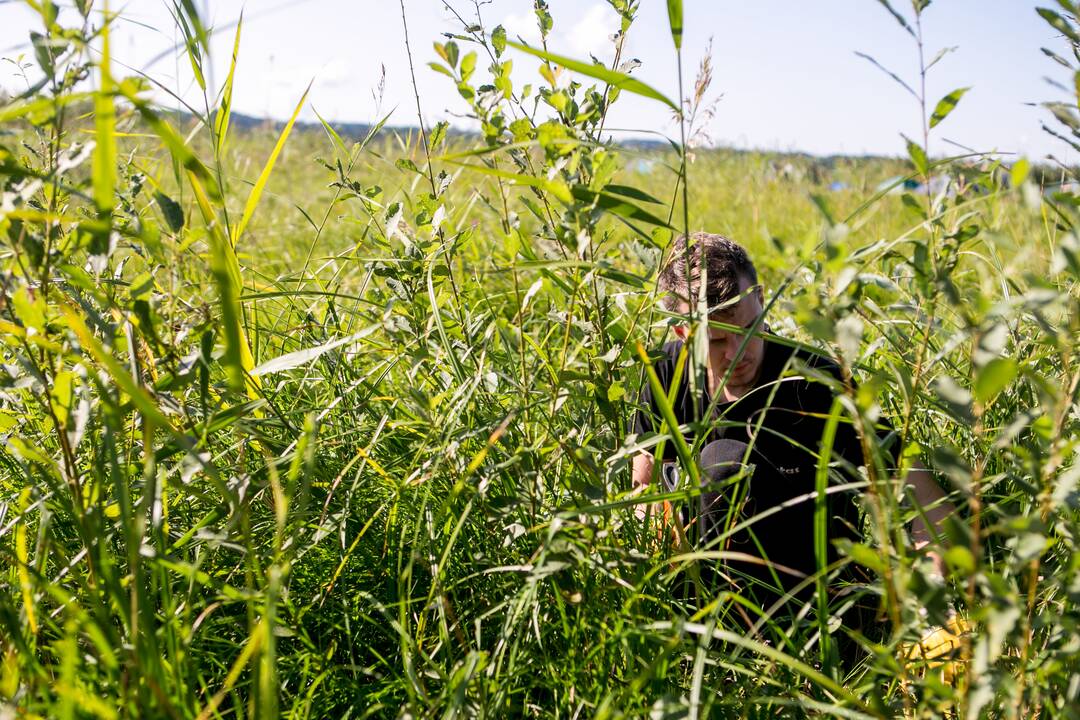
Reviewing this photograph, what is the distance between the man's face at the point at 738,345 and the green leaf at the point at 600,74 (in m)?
0.86

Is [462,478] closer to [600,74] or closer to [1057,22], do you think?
[600,74]

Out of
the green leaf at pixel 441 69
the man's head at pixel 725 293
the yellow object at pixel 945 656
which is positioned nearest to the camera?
the yellow object at pixel 945 656

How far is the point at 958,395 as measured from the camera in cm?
81

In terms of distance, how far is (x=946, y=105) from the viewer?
1059 millimetres

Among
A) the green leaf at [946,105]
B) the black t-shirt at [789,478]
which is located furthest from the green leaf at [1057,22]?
the black t-shirt at [789,478]

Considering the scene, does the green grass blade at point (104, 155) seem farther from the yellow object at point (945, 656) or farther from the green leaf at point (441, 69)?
the yellow object at point (945, 656)

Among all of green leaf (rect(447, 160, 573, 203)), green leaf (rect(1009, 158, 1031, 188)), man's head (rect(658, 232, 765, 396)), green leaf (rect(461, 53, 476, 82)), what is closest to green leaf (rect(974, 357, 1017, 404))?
green leaf (rect(1009, 158, 1031, 188))

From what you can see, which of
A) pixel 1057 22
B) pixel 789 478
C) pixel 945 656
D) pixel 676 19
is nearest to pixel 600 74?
pixel 676 19

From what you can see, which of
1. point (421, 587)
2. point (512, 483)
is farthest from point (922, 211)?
point (421, 587)

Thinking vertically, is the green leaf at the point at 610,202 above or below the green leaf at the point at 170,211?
above

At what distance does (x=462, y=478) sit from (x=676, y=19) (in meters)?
0.70

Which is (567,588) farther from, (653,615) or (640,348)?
(640,348)

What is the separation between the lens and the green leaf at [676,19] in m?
1.07

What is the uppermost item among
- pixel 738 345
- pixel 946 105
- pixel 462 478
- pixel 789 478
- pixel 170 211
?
pixel 946 105
